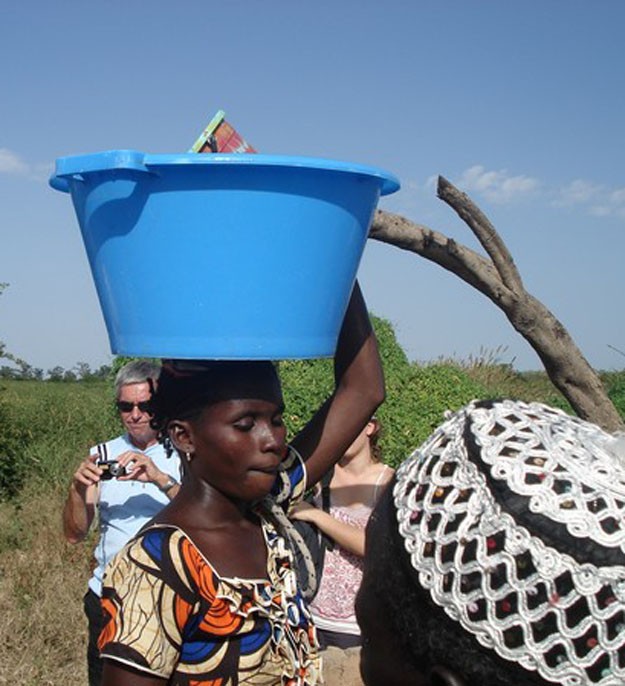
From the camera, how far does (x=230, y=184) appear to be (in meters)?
1.62

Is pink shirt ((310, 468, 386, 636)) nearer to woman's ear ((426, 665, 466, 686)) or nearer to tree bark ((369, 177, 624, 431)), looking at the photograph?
tree bark ((369, 177, 624, 431))

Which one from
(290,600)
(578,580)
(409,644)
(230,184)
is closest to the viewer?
(578,580)

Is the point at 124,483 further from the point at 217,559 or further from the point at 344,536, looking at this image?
the point at 217,559

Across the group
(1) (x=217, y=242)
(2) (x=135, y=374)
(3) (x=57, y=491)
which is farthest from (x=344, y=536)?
(3) (x=57, y=491)

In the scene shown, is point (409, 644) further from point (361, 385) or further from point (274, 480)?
point (361, 385)

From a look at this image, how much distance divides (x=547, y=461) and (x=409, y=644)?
0.25 metres

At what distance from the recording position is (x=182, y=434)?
1944 millimetres

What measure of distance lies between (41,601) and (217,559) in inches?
182

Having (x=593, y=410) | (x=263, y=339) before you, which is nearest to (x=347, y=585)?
(x=593, y=410)

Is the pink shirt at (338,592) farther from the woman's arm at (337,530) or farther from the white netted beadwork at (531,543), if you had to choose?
the white netted beadwork at (531,543)

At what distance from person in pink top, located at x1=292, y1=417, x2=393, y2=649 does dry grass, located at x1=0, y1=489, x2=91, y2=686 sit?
2.03 m

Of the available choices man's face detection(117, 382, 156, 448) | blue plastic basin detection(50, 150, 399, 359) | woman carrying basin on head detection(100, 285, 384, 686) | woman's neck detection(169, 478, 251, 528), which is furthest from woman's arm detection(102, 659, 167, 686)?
man's face detection(117, 382, 156, 448)

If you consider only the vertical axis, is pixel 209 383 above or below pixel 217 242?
below

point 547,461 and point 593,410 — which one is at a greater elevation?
point 547,461
